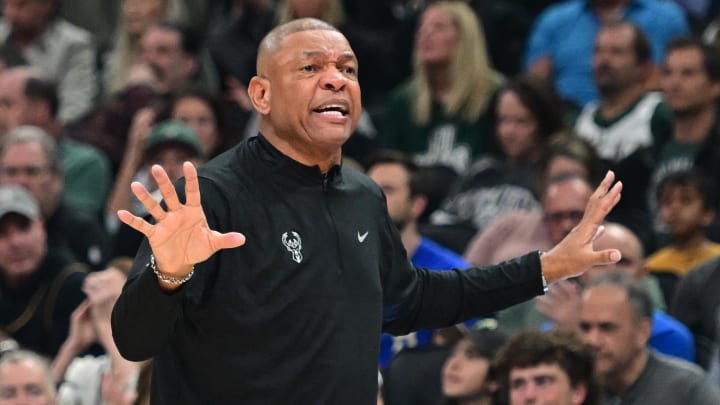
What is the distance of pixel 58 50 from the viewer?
10.1 m

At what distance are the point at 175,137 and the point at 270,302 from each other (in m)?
4.15

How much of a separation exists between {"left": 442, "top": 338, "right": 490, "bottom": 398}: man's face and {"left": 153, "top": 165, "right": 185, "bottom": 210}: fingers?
299 centimetres

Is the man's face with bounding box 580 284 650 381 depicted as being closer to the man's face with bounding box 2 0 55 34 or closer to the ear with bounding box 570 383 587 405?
the ear with bounding box 570 383 587 405

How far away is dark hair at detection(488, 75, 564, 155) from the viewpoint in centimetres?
815

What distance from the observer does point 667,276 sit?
719 cm

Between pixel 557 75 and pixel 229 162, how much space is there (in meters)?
5.74

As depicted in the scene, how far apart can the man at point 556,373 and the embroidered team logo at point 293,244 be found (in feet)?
7.17

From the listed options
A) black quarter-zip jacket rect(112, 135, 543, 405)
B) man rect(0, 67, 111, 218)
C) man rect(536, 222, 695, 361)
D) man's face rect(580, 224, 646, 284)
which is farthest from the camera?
man rect(0, 67, 111, 218)

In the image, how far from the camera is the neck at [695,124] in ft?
26.1

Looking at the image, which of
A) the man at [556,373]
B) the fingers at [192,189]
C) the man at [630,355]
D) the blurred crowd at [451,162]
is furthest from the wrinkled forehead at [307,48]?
the man at [630,355]

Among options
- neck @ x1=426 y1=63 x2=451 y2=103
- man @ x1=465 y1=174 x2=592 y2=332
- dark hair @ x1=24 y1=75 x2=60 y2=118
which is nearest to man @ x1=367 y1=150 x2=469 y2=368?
man @ x1=465 y1=174 x2=592 y2=332

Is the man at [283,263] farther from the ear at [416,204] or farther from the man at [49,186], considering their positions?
the man at [49,186]

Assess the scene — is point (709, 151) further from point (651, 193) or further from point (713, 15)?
point (713, 15)

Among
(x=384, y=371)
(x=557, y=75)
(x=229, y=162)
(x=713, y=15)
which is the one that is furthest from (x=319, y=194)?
(x=713, y=15)
